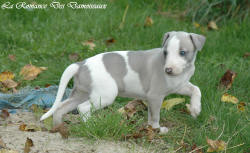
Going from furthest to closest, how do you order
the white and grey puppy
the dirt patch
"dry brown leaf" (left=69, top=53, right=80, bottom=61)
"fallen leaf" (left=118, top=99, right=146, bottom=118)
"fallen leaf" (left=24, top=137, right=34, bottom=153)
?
"dry brown leaf" (left=69, top=53, right=80, bottom=61)
"fallen leaf" (left=118, top=99, right=146, bottom=118)
the white and grey puppy
the dirt patch
"fallen leaf" (left=24, top=137, right=34, bottom=153)

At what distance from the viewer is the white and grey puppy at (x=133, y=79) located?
3.65 meters

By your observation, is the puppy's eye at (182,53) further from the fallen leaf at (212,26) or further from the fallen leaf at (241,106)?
the fallen leaf at (212,26)

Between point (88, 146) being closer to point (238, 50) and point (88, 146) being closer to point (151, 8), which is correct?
point (238, 50)

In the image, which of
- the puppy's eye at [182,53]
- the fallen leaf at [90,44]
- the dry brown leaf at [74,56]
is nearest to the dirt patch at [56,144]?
the puppy's eye at [182,53]

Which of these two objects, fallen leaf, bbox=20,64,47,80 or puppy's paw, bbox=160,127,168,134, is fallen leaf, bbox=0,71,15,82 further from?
puppy's paw, bbox=160,127,168,134

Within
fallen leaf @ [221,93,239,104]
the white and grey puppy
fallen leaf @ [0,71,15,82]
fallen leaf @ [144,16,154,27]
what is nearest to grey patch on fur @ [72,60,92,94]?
the white and grey puppy

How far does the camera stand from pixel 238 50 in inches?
237

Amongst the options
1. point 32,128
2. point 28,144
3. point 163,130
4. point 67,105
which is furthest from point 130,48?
point 28,144

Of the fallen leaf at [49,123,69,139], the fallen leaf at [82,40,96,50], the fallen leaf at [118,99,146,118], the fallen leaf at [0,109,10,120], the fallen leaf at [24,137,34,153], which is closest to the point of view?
the fallen leaf at [24,137,34,153]

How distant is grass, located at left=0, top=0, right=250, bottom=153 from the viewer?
11.7ft

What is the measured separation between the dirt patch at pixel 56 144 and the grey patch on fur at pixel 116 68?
63 cm

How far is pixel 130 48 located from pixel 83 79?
2140mm

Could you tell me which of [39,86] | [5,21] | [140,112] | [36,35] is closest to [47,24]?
[36,35]

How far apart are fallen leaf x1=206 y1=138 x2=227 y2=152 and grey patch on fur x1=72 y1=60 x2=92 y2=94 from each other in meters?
1.18
